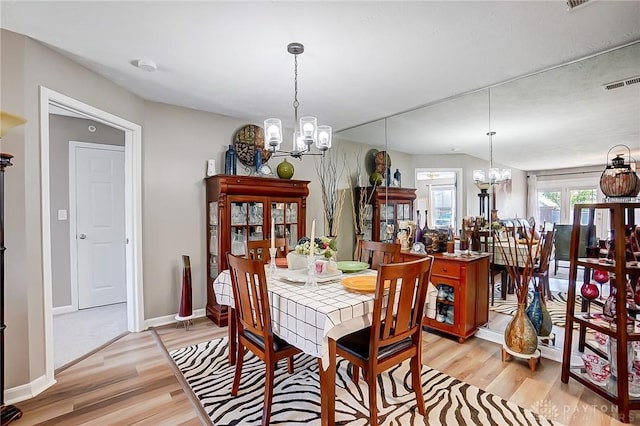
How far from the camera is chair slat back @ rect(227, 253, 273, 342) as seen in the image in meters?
1.66

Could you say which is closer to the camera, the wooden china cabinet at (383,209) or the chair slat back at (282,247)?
the chair slat back at (282,247)

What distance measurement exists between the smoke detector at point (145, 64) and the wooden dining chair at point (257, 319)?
1.75 m

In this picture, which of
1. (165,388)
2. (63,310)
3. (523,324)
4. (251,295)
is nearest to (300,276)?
(251,295)

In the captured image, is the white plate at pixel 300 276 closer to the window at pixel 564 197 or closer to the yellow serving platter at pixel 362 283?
the yellow serving platter at pixel 362 283

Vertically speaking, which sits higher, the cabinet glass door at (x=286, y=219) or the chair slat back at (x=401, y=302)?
the cabinet glass door at (x=286, y=219)

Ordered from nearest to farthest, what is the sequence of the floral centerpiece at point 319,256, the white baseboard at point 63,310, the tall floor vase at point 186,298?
the floral centerpiece at point 319,256
the tall floor vase at point 186,298
the white baseboard at point 63,310

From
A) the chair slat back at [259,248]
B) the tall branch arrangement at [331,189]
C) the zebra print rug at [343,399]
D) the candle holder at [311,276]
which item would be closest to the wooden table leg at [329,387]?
the zebra print rug at [343,399]

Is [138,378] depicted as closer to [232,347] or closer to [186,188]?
[232,347]

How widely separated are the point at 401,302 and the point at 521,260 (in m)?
1.82

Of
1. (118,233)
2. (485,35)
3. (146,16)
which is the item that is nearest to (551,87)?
(485,35)

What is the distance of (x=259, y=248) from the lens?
2730 millimetres

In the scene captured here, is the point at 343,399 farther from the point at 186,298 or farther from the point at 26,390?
the point at 26,390

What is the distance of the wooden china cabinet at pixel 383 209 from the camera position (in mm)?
3867

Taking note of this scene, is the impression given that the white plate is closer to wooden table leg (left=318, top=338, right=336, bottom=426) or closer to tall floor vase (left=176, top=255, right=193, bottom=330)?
wooden table leg (left=318, top=338, right=336, bottom=426)
